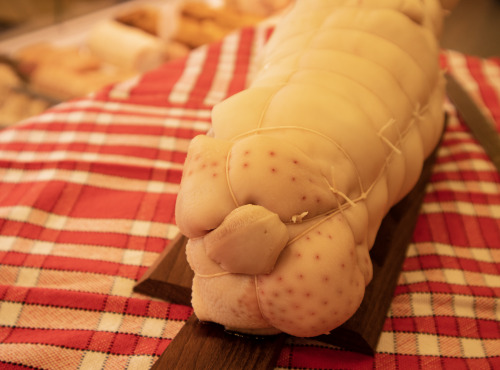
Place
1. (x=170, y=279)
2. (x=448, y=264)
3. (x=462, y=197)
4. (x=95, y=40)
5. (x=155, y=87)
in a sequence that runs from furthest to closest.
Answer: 1. (x=95, y=40)
2. (x=155, y=87)
3. (x=462, y=197)
4. (x=448, y=264)
5. (x=170, y=279)

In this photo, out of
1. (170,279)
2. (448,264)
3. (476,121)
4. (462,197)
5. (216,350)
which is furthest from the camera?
(476,121)

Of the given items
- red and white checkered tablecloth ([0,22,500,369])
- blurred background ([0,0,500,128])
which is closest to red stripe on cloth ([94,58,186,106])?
red and white checkered tablecloth ([0,22,500,369])

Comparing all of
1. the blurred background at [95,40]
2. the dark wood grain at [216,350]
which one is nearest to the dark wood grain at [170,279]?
the dark wood grain at [216,350]

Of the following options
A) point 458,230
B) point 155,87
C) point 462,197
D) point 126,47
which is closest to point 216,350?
point 458,230

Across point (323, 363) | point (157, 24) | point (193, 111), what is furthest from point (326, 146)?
point (157, 24)

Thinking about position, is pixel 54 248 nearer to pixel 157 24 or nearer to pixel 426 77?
pixel 426 77

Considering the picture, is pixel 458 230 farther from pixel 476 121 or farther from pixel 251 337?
pixel 251 337

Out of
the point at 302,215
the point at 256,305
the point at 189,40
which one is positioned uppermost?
the point at 302,215
